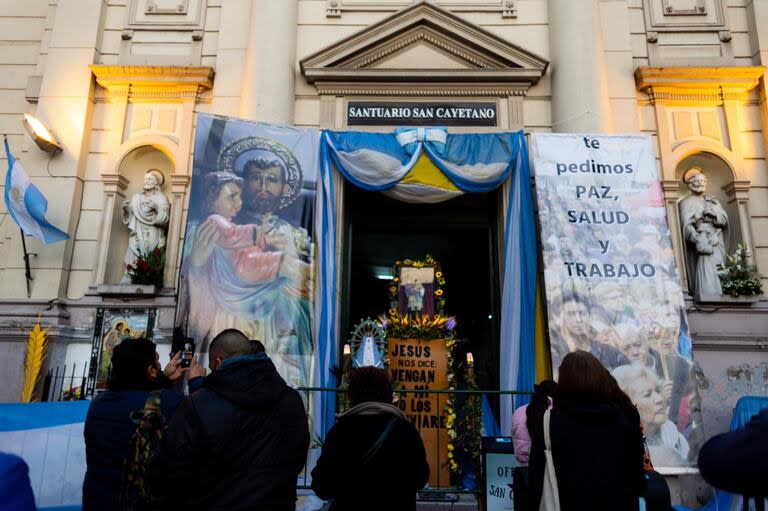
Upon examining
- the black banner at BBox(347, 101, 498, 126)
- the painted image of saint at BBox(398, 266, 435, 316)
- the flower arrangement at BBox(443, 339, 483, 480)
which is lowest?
the flower arrangement at BBox(443, 339, 483, 480)

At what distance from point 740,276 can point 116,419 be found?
8798 mm

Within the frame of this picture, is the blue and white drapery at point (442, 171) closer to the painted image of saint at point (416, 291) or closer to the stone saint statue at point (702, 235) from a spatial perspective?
the painted image of saint at point (416, 291)

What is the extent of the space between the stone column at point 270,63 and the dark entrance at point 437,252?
2.27 m

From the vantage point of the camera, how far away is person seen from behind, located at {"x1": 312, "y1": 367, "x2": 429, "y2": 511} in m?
2.96

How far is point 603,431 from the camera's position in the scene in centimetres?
291

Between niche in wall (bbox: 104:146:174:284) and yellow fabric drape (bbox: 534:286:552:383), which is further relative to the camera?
niche in wall (bbox: 104:146:174:284)

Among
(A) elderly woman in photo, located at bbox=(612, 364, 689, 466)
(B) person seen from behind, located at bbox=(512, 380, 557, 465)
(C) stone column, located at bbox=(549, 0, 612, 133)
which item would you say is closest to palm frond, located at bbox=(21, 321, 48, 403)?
(B) person seen from behind, located at bbox=(512, 380, 557, 465)

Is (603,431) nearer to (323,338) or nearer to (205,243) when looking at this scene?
(323,338)

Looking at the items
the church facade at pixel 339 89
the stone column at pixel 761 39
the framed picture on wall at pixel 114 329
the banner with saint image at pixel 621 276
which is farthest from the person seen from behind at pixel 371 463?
the stone column at pixel 761 39

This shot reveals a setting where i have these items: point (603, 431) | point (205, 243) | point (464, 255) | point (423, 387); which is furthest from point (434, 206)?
point (603, 431)

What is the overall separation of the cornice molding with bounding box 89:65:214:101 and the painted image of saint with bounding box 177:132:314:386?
1.98m

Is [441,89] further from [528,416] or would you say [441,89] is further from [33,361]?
[33,361]

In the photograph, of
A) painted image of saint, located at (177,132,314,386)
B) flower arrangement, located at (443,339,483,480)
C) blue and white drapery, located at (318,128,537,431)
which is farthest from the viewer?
blue and white drapery, located at (318,128,537,431)

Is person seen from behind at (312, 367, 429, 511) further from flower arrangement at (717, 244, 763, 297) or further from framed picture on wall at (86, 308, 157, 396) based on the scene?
flower arrangement at (717, 244, 763, 297)
